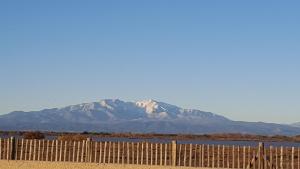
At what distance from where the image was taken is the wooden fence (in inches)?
992

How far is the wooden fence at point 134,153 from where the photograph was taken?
25.2m

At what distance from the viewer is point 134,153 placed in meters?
27.8

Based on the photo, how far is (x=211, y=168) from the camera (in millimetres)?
25141

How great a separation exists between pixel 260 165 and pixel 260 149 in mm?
602

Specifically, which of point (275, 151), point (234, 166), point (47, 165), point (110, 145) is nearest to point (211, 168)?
point (234, 166)

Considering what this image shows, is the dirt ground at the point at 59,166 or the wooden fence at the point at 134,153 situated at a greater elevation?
the wooden fence at the point at 134,153

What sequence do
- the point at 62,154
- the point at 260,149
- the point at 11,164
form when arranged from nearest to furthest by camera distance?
the point at 260,149, the point at 11,164, the point at 62,154

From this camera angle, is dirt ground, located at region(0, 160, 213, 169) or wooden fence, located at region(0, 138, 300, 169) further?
wooden fence, located at region(0, 138, 300, 169)

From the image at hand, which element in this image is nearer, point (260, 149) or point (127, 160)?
point (260, 149)

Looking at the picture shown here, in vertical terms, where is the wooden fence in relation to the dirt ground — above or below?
above

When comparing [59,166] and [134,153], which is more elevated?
[134,153]

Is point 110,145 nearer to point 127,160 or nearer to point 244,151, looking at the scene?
point 127,160

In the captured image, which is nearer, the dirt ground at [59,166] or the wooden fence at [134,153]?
the dirt ground at [59,166]

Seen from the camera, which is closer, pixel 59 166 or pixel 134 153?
pixel 59 166
